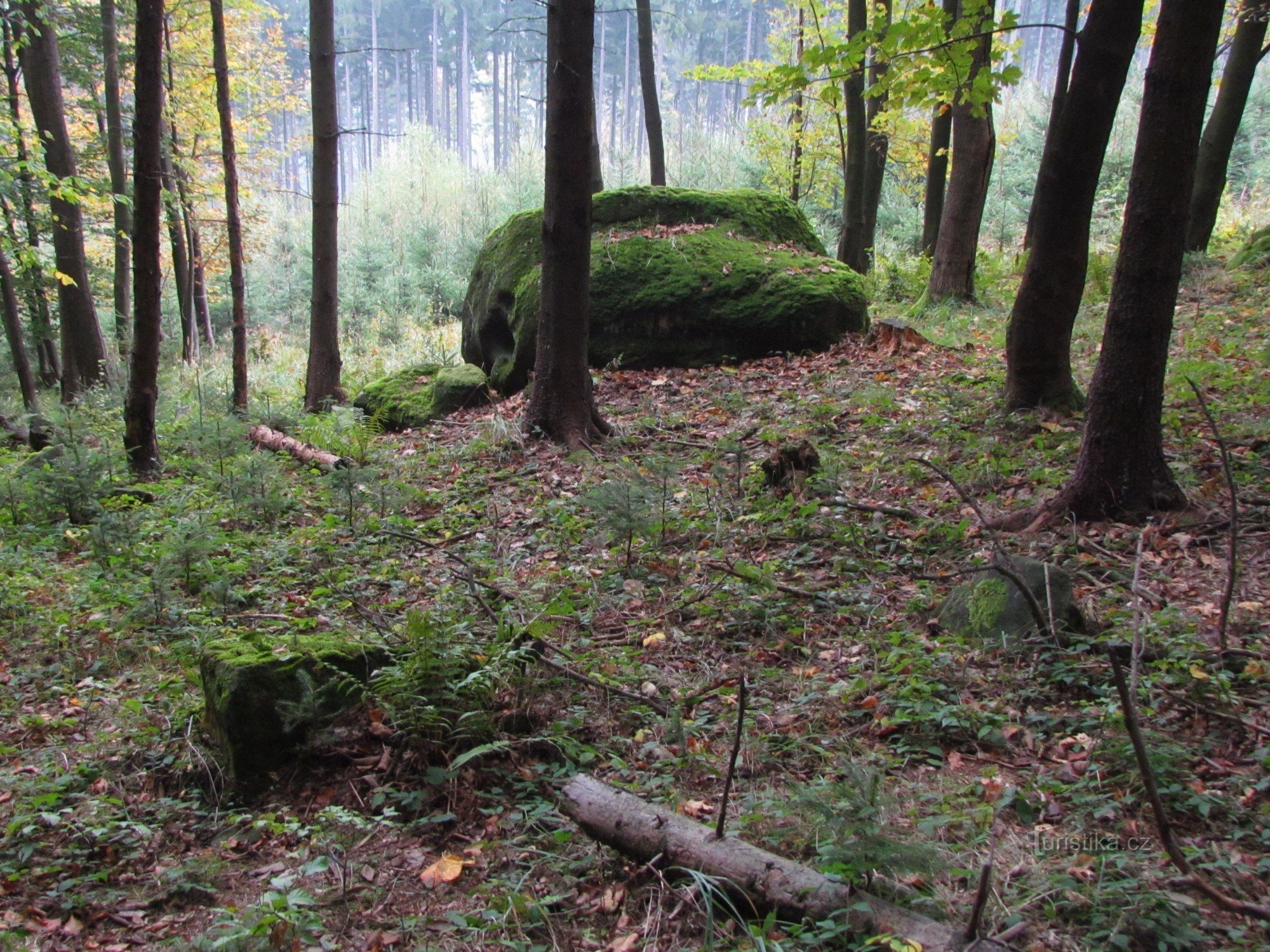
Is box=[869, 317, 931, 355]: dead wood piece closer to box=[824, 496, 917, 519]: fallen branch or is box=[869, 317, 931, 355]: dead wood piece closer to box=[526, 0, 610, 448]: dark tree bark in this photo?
box=[526, 0, 610, 448]: dark tree bark

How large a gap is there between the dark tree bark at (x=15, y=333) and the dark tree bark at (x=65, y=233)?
1.54 ft

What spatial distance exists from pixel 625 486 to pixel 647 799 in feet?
8.76

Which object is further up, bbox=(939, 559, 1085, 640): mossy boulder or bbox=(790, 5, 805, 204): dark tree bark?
bbox=(790, 5, 805, 204): dark tree bark

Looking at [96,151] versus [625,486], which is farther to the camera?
[96,151]

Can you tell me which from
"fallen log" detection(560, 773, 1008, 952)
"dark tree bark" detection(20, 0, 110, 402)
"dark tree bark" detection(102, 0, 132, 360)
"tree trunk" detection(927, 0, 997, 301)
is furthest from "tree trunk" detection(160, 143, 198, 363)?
"fallen log" detection(560, 773, 1008, 952)

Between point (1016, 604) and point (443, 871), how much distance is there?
9.65 ft

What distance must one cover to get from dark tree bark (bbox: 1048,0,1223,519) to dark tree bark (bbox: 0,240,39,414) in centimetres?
1379

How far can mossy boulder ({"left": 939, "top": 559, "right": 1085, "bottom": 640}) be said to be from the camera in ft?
12.3

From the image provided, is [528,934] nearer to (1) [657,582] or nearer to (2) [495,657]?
(2) [495,657]

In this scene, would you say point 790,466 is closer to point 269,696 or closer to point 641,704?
point 641,704

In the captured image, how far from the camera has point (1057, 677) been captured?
3.43 metres

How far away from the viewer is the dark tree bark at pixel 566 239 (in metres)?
7.27

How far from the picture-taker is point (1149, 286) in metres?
4.55

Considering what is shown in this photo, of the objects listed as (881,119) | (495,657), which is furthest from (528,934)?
(881,119)
